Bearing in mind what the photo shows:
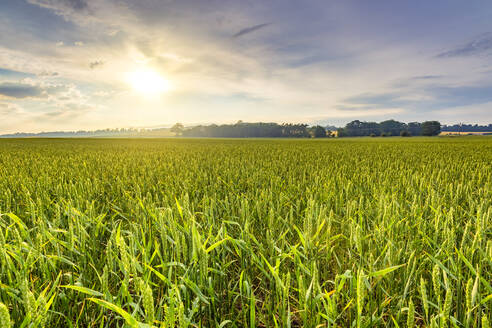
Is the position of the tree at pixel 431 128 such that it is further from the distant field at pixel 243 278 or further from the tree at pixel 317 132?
the distant field at pixel 243 278

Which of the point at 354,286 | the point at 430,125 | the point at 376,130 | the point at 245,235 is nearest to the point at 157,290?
the point at 245,235

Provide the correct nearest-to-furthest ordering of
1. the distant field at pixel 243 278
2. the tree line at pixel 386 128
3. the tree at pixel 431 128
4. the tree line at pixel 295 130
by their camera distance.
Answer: the distant field at pixel 243 278 → the tree at pixel 431 128 → the tree line at pixel 386 128 → the tree line at pixel 295 130

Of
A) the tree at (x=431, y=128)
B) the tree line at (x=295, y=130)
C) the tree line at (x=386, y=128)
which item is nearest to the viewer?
the tree at (x=431, y=128)

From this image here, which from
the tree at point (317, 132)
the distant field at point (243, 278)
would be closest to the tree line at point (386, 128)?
the tree at point (317, 132)

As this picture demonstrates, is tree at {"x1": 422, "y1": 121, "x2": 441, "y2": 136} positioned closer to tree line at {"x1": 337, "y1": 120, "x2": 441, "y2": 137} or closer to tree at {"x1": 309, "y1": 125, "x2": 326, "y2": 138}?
tree line at {"x1": 337, "y1": 120, "x2": 441, "y2": 137}

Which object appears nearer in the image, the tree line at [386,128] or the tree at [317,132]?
the tree line at [386,128]

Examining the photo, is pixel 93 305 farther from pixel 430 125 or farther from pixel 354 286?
pixel 430 125

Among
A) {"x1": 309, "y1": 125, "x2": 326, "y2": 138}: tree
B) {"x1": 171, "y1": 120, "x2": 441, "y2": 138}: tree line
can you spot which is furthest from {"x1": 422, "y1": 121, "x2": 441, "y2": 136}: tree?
{"x1": 309, "y1": 125, "x2": 326, "y2": 138}: tree

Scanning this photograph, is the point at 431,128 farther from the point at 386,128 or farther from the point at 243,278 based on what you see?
the point at 243,278

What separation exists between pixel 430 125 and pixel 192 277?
140146mm

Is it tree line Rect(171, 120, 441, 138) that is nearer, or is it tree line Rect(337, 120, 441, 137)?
tree line Rect(337, 120, 441, 137)

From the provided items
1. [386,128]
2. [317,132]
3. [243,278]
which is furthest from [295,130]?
[243,278]

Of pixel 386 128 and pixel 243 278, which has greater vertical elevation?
pixel 386 128

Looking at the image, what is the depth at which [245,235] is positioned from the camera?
1905 mm
